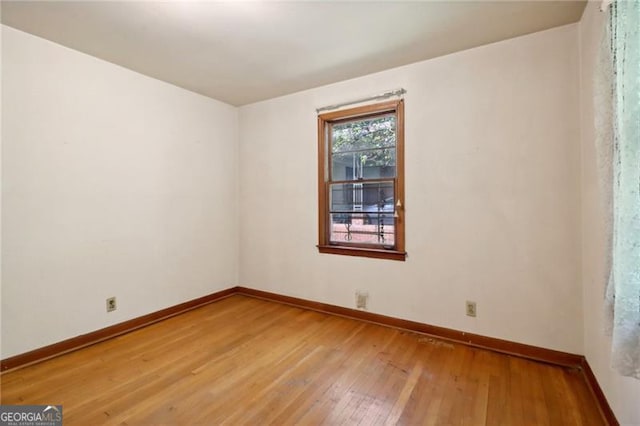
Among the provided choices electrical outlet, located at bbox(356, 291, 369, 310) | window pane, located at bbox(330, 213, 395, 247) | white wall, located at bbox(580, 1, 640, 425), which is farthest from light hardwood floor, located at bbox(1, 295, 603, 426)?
window pane, located at bbox(330, 213, 395, 247)

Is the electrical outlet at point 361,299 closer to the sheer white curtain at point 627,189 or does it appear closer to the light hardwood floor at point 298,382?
the light hardwood floor at point 298,382

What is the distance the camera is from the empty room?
5.63 ft

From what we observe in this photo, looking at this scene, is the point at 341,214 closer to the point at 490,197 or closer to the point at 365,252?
the point at 365,252

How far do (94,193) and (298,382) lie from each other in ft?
7.62

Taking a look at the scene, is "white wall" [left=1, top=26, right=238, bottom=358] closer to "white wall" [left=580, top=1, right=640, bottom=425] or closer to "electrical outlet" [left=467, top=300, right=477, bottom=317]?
"electrical outlet" [left=467, top=300, right=477, bottom=317]

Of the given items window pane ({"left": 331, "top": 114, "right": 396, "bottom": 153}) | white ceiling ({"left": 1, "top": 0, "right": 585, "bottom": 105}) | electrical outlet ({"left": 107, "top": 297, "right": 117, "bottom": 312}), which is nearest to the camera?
white ceiling ({"left": 1, "top": 0, "right": 585, "bottom": 105})

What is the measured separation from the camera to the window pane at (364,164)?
2943mm

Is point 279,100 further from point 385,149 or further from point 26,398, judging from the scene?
point 26,398

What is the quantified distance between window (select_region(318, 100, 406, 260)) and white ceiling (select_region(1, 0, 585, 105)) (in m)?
0.52

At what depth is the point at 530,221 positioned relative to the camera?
7.36 ft

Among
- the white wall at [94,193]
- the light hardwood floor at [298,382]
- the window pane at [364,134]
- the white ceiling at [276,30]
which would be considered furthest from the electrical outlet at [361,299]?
the white ceiling at [276,30]

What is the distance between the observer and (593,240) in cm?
182

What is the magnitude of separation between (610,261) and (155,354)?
292cm

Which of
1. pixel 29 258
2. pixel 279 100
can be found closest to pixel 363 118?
pixel 279 100
